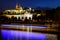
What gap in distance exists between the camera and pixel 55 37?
2.47 metres

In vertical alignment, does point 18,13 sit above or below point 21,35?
above

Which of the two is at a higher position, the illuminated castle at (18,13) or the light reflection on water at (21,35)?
the illuminated castle at (18,13)

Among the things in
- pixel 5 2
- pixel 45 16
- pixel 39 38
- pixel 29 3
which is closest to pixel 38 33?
pixel 39 38

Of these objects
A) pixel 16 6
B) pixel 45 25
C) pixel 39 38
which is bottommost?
pixel 39 38

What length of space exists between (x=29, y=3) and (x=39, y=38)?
23.2 inches

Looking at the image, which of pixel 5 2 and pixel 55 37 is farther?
pixel 5 2

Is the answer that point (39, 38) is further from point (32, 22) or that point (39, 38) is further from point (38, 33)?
point (32, 22)

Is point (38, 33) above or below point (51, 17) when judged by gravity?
below

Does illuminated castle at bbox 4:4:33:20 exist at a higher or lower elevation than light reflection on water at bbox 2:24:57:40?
higher

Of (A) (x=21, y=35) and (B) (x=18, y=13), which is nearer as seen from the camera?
(B) (x=18, y=13)

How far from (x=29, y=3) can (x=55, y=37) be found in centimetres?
67

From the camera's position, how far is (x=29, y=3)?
2.62 m

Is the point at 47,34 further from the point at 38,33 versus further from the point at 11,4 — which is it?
the point at 11,4

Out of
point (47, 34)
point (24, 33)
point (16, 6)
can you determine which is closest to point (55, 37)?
point (47, 34)
